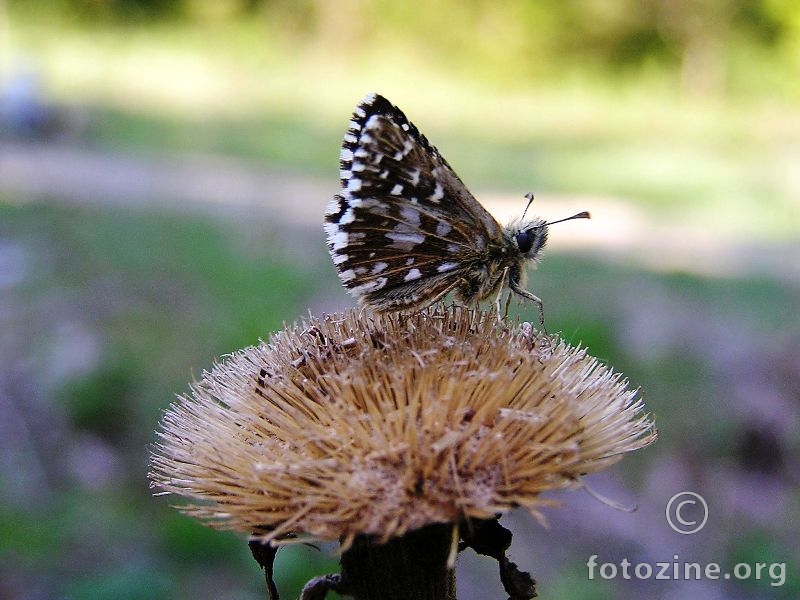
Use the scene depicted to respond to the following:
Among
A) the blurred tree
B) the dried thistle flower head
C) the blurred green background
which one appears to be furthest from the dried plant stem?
the blurred tree

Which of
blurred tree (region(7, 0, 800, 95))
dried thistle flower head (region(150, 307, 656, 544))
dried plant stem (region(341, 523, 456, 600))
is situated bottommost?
dried plant stem (region(341, 523, 456, 600))

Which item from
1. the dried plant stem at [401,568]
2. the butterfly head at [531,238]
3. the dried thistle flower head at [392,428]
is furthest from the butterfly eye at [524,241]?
the dried plant stem at [401,568]

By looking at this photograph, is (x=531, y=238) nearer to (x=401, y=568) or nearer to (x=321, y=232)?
(x=401, y=568)

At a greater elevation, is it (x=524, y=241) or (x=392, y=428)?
(x=524, y=241)

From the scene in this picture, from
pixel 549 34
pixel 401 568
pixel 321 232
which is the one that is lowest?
pixel 401 568

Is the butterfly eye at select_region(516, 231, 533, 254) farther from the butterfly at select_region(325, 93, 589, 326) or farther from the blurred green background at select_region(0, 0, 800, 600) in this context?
the blurred green background at select_region(0, 0, 800, 600)

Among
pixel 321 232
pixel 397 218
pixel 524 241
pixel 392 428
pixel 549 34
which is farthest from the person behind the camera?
pixel 549 34

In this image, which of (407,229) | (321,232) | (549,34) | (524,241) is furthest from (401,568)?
(549,34)
